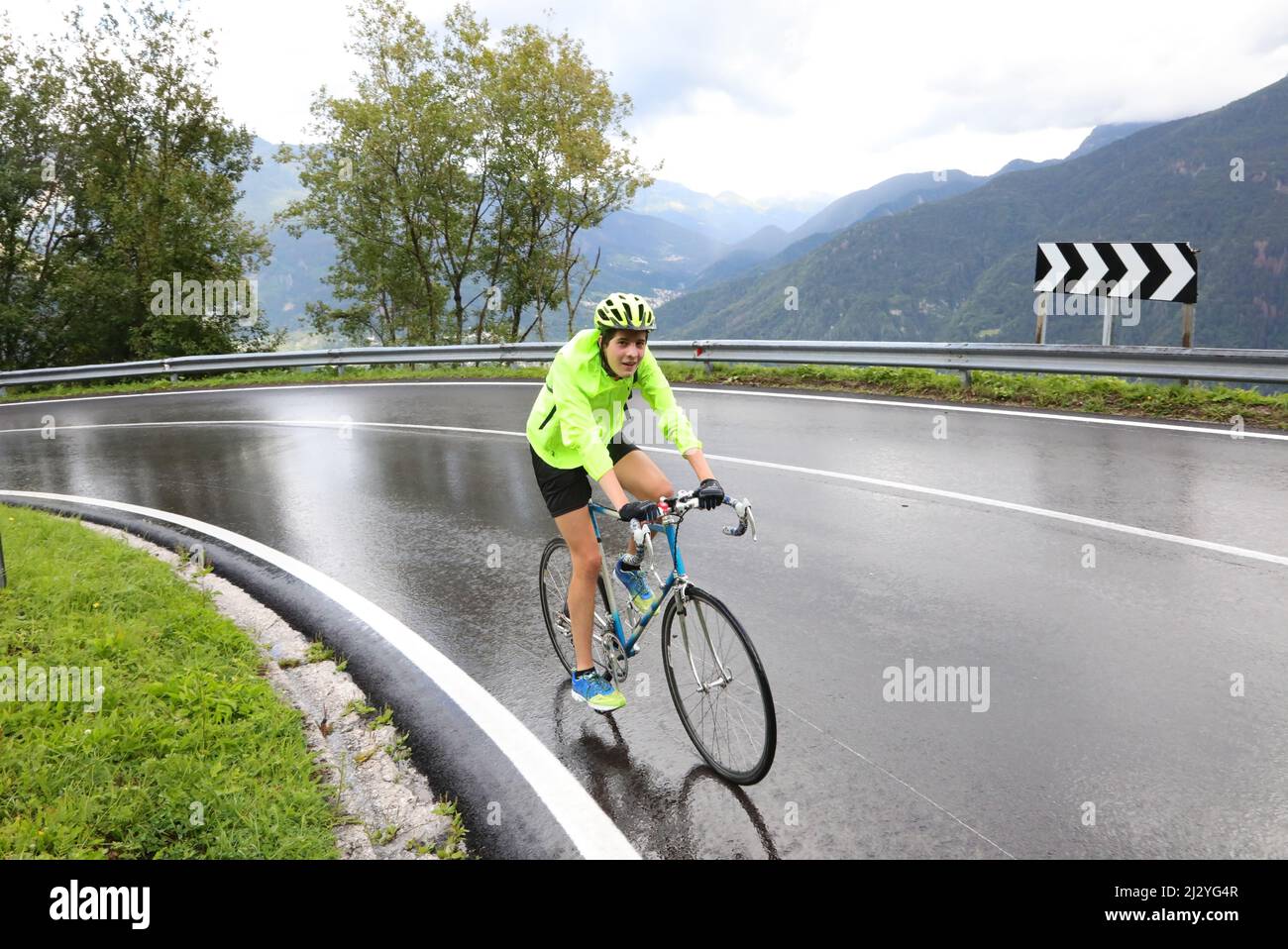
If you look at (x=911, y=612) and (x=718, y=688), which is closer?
(x=718, y=688)

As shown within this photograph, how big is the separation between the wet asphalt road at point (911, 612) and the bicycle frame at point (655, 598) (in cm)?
35

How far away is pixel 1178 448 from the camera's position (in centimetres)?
830

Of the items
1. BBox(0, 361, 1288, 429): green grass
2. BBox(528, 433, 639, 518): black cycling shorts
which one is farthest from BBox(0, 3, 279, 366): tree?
BBox(528, 433, 639, 518): black cycling shorts

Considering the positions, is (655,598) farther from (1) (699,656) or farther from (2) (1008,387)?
(2) (1008,387)

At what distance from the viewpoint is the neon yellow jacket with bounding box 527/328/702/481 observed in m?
3.84

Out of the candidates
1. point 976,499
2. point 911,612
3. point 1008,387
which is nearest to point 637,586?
point 911,612

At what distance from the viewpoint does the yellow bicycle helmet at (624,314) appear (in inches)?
147

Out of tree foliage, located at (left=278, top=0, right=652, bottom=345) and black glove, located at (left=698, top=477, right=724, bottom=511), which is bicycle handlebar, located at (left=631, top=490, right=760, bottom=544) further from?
tree foliage, located at (left=278, top=0, right=652, bottom=345)

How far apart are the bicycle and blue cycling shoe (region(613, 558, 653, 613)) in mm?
58

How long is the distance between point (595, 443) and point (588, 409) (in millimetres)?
211

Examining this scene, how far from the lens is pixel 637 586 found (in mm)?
4258

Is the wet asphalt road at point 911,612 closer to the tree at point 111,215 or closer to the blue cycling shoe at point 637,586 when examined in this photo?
the blue cycling shoe at point 637,586

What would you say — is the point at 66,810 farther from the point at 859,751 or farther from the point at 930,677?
the point at 930,677
